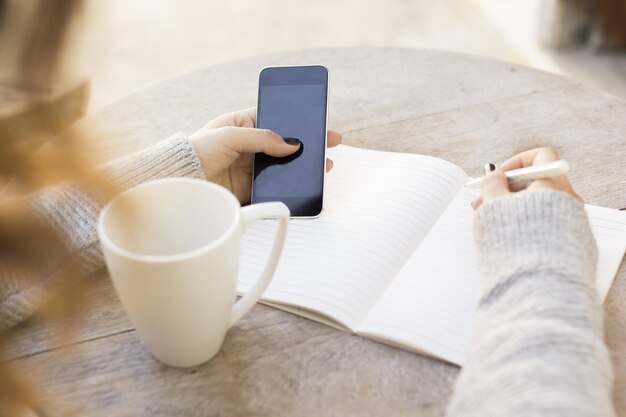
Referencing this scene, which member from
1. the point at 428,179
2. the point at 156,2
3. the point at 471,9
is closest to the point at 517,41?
the point at 471,9

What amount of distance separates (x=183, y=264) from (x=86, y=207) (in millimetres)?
229

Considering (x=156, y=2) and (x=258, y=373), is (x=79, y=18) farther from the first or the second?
(x=156, y=2)

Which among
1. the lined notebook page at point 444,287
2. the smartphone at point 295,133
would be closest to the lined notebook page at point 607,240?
the lined notebook page at point 444,287

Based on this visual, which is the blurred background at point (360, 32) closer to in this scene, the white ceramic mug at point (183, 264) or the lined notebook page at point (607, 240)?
the lined notebook page at point (607, 240)

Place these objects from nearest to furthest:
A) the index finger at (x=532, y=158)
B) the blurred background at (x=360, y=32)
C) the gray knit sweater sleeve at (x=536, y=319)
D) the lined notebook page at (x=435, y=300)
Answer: the gray knit sweater sleeve at (x=536, y=319) < the lined notebook page at (x=435, y=300) < the index finger at (x=532, y=158) < the blurred background at (x=360, y=32)

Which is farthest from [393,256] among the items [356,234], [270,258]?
[270,258]

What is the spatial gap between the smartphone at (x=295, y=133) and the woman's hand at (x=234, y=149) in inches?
0.6

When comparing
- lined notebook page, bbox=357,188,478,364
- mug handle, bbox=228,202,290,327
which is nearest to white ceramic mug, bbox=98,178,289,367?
mug handle, bbox=228,202,290,327

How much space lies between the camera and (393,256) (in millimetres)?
649

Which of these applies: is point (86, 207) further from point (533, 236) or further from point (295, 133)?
point (533, 236)

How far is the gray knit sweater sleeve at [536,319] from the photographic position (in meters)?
0.46

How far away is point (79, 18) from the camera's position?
0.68 feet

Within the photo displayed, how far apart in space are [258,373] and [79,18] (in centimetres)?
40

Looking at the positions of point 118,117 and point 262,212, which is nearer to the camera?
point 262,212
